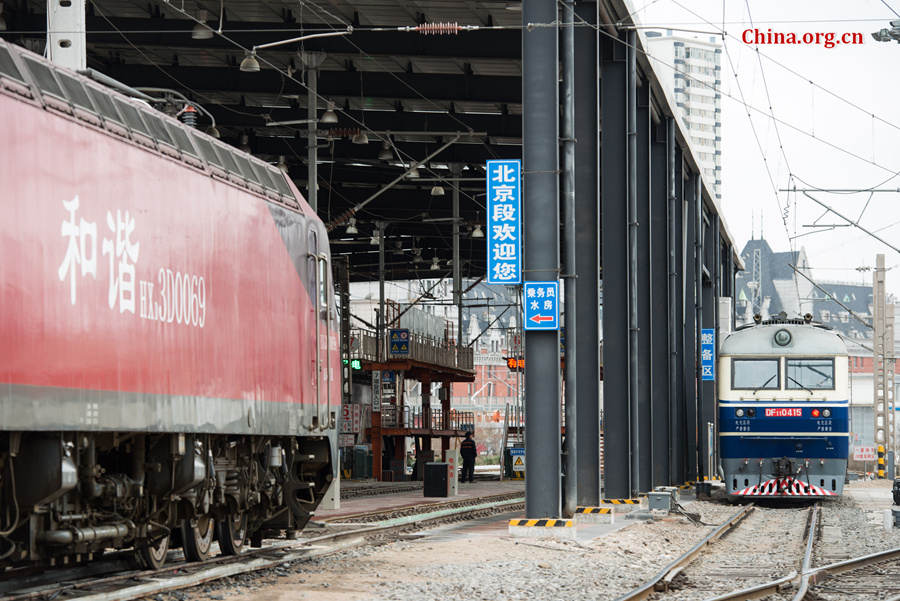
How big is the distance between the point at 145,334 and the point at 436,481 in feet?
72.3

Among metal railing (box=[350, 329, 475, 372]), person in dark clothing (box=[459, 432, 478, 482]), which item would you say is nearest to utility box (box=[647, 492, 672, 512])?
metal railing (box=[350, 329, 475, 372])

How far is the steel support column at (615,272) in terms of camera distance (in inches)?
1013

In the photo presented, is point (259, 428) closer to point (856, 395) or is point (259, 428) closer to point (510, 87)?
point (510, 87)

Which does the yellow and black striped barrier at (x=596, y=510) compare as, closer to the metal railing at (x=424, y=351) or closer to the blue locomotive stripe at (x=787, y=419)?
the blue locomotive stripe at (x=787, y=419)

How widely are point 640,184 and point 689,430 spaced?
13.4 metres

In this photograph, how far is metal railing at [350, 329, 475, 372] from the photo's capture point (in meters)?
43.7

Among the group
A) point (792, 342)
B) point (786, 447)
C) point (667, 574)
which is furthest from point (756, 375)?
point (667, 574)

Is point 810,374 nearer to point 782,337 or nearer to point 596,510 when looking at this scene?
point 782,337

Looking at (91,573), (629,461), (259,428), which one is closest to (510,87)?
(629,461)

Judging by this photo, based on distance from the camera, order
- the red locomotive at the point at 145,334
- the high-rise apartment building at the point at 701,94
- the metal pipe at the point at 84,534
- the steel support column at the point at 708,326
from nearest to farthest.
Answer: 1. the red locomotive at the point at 145,334
2. the metal pipe at the point at 84,534
3. the steel support column at the point at 708,326
4. the high-rise apartment building at the point at 701,94

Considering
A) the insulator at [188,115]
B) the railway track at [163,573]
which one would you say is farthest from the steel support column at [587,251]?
the insulator at [188,115]

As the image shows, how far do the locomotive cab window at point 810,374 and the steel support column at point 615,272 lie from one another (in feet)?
18.8

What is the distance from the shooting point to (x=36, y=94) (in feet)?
32.9

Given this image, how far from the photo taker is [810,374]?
2945cm
